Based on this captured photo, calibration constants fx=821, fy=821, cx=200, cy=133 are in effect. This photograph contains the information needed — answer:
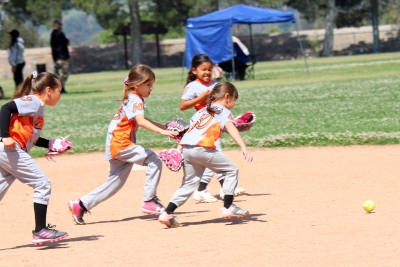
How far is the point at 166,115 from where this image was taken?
705 inches

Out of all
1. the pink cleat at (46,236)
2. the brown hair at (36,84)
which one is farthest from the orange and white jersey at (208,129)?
the pink cleat at (46,236)

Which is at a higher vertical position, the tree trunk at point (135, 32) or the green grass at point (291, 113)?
the tree trunk at point (135, 32)

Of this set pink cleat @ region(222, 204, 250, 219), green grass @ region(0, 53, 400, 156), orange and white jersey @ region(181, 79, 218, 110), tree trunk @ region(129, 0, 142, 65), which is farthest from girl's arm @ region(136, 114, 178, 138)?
tree trunk @ region(129, 0, 142, 65)

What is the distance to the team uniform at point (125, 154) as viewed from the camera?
769 centimetres

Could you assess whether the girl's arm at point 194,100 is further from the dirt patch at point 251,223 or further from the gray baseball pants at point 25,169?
the gray baseball pants at point 25,169

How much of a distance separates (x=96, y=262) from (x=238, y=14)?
25.5m

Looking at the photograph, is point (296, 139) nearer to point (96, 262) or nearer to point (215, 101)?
point (215, 101)

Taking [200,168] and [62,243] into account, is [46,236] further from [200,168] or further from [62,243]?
[200,168]

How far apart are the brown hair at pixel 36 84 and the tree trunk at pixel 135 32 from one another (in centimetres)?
4692

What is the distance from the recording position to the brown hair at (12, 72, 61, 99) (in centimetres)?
692

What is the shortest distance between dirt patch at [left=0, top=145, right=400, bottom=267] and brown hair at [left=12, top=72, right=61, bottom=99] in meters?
1.31

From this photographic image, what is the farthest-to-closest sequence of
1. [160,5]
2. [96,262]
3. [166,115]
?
[160,5]
[166,115]
[96,262]

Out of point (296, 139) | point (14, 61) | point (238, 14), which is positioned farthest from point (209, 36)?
point (296, 139)

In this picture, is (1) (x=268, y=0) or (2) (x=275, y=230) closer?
(2) (x=275, y=230)
